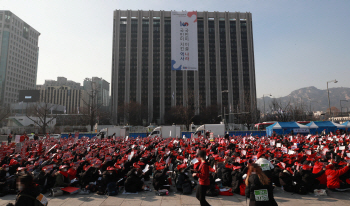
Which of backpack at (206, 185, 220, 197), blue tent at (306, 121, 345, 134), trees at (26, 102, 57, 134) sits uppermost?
trees at (26, 102, 57, 134)

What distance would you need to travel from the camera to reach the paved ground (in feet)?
23.7

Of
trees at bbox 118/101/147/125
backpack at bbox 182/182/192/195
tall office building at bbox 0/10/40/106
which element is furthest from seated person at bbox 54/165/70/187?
tall office building at bbox 0/10/40/106

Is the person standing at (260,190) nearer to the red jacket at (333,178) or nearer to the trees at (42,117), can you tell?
the red jacket at (333,178)

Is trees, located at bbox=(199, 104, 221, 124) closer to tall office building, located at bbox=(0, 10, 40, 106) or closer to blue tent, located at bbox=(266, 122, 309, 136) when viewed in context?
blue tent, located at bbox=(266, 122, 309, 136)

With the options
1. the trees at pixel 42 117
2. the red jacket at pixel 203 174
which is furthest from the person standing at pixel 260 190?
the trees at pixel 42 117

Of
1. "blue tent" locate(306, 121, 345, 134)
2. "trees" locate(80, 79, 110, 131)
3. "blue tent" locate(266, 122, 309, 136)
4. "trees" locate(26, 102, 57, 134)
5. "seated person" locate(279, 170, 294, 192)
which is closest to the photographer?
"seated person" locate(279, 170, 294, 192)

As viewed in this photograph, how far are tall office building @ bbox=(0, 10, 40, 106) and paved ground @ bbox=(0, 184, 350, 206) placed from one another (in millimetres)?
138756

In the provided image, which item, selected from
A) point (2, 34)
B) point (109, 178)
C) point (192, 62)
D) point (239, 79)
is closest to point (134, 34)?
point (192, 62)

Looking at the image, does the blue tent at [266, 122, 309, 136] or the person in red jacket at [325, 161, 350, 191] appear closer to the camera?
the person in red jacket at [325, 161, 350, 191]

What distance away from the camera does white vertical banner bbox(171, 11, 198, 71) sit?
61.5 metres

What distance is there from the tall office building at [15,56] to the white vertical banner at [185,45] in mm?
107894

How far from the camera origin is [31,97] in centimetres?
8288

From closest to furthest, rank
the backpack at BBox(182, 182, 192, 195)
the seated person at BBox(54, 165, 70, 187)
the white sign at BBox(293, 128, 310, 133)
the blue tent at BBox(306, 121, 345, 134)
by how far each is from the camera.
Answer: the backpack at BBox(182, 182, 192, 195) → the seated person at BBox(54, 165, 70, 187) → the white sign at BBox(293, 128, 310, 133) → the blue tent at BBox(306, 121, 345, 134)

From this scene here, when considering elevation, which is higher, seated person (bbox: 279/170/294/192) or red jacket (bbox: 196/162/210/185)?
red jacket (bbox: 196/162/210/185)
